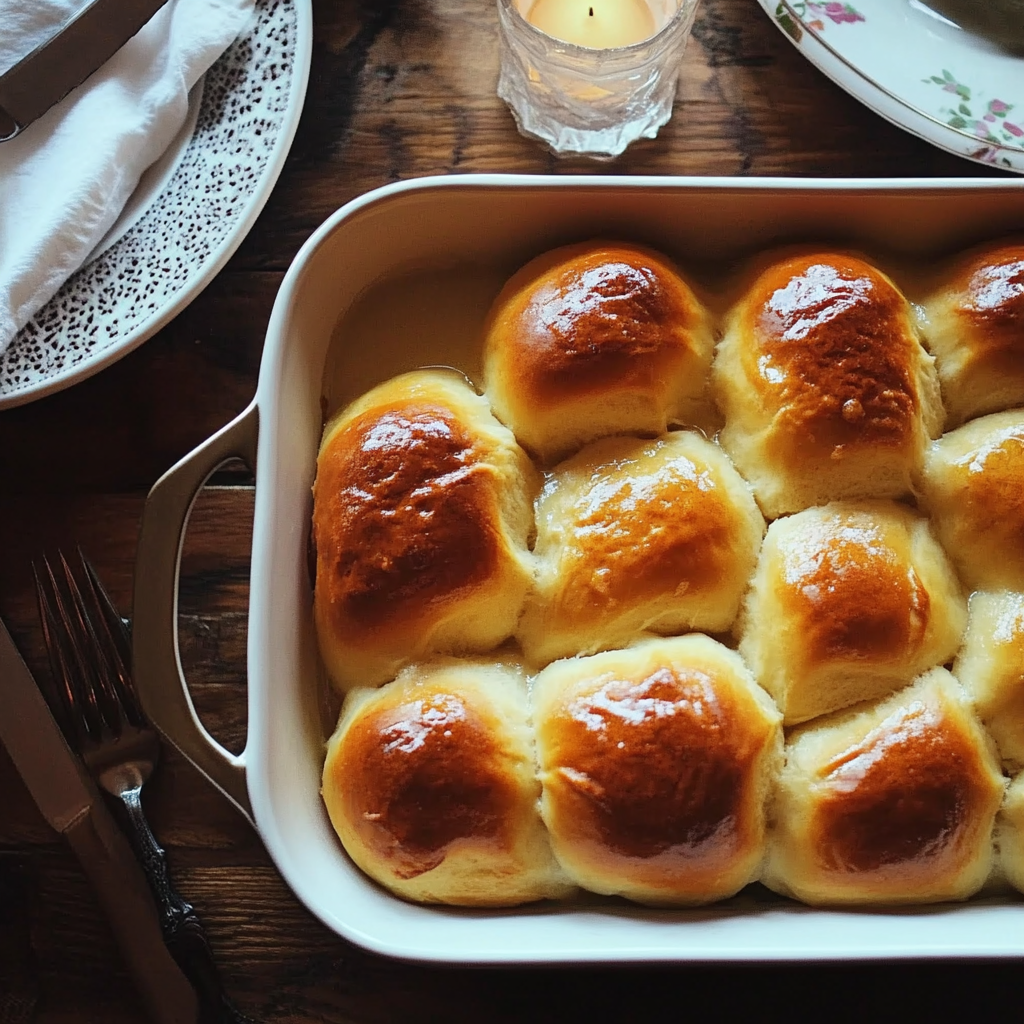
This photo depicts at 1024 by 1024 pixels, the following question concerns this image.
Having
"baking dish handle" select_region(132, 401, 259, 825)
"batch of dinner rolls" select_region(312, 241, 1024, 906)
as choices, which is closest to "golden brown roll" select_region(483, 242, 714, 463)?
"batch of dinner rolls" select_region(312, 241, 1024, 906)

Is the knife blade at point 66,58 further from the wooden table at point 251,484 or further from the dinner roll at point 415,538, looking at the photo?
the dinner roll at point 415,538

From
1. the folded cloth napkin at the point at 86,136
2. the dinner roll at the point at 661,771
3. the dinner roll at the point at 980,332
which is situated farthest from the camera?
the folded cloth napkin at the point at 86,136

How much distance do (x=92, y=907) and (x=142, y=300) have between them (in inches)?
25.7

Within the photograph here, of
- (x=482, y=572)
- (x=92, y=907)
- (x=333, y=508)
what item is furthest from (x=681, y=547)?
(x=92, y=907)

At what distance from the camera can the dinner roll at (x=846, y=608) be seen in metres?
0.88

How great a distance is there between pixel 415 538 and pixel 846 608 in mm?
387

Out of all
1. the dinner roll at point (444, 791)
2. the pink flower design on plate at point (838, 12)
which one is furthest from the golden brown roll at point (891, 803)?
the pink flower design on plate at point (838, 12)

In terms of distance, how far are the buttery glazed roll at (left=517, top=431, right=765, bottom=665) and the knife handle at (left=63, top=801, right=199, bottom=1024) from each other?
18.7 inches

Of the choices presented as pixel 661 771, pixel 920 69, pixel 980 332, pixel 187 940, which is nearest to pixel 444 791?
pixel 661 771

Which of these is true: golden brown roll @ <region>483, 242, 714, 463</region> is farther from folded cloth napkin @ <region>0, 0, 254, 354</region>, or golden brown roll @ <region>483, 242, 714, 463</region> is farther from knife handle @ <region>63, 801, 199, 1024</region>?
knife handle @ <region>63, 801, 199, 1024</region>

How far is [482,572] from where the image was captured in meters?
0.92

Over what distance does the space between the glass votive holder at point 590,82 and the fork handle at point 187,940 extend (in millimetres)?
897

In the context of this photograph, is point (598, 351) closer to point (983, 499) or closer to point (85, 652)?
point (983, 499)

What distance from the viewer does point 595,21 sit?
1.12 meters
